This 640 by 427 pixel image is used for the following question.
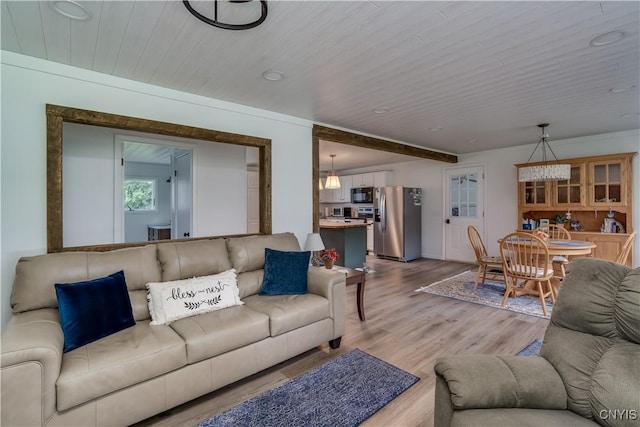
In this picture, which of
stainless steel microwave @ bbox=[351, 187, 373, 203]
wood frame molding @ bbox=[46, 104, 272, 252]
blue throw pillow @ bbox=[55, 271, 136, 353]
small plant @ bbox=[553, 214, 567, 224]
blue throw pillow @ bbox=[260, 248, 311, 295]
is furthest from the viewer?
stainless steel microwave @ bbox=[351, 187, 373, 203]

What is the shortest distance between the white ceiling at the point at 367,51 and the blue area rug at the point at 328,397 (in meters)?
2.38

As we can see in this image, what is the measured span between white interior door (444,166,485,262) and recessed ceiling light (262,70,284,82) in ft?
16.9

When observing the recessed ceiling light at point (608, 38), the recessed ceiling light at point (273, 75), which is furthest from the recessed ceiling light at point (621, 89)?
the recessed ceiling light at point (273, 75)

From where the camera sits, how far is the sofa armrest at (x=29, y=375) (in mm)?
1353

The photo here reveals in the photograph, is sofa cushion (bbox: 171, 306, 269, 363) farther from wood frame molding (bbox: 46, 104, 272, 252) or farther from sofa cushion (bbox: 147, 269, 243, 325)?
wood frame molding (bbox: 46, 104, 272, 252)

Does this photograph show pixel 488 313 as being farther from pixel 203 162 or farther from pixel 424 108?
pixel 203 162

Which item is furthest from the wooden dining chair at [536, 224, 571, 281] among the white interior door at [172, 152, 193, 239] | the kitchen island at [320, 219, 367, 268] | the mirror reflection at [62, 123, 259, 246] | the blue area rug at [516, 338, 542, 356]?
the white interior door at [172, 152, 193, 239]

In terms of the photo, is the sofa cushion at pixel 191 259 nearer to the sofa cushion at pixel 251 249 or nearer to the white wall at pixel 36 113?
the sofa cushion at pixel 251 249

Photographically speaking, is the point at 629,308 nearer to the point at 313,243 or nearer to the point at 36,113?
the point at 313,243

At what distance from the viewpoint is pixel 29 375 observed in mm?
1400

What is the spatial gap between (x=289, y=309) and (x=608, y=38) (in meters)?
2.91

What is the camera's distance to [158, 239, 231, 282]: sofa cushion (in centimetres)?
245

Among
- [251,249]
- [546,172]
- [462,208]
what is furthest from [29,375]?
[462,208]

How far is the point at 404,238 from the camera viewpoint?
269 inches
